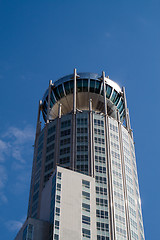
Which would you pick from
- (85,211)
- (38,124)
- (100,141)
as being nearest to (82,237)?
(85,211)

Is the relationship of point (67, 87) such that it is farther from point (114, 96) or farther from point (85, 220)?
point (85, 220)

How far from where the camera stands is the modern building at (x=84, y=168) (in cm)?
10306

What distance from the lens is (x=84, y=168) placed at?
4887 inches

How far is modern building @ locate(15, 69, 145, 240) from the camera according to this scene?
103 m

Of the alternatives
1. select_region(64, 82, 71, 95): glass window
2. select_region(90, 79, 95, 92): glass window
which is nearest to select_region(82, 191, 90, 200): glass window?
select_region(64, 82, 71, 95): glass window

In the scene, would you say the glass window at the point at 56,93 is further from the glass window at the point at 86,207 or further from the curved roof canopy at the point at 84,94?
the glass window at the point at 86,207

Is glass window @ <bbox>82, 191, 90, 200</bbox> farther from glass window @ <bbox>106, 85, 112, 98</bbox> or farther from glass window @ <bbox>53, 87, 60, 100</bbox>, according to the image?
glass window @ <bbox>53, 87, 60, 100</bbox>

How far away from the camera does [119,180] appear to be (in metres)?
126

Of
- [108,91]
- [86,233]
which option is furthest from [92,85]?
[86,233]

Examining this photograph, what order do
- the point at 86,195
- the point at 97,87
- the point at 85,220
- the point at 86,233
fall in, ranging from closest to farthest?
1. the point at 86,233
2. the point at 85,220
3. the point at 86,195
4. the point at 97,87

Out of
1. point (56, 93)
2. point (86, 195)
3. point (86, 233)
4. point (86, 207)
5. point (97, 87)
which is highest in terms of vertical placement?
point (97, 87)

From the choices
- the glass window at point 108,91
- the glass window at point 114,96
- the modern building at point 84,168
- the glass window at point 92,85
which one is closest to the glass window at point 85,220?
the modern building at point 84,168

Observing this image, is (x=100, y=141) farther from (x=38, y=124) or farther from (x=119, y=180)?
(x=38, y=124)

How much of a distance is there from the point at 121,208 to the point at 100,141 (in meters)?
22.7
